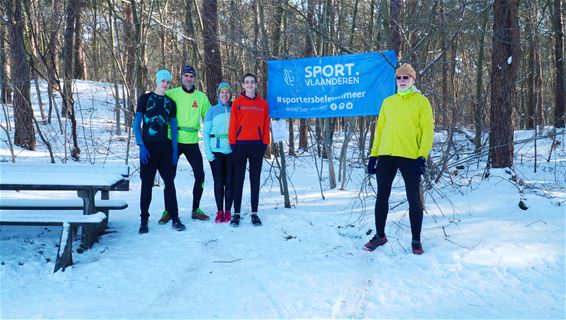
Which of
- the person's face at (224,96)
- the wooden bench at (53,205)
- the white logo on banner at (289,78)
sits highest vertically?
the white logo on banner at (289,78)

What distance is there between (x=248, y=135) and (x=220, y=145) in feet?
1.38

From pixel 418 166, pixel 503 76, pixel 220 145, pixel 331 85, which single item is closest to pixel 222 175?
pixel 220 145

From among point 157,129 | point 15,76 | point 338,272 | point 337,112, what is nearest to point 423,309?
point 338,272

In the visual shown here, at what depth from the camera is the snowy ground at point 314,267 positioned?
3.08 meters

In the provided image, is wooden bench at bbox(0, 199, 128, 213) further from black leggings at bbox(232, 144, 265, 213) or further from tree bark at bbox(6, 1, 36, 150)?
tree bark at bbox(6, 1, 36, 150)

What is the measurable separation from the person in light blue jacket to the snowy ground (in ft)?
1.27

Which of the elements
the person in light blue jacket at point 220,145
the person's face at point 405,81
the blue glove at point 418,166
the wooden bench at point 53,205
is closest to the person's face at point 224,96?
the person in light blue jacket at point 220,145

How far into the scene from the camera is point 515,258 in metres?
3.75

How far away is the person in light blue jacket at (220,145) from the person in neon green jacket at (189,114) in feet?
0.44

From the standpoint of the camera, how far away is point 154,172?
5031 millimetres

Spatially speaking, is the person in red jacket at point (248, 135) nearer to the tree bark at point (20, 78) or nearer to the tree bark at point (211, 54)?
the tree bark at point (211, 54)

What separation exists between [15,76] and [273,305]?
10832 mm

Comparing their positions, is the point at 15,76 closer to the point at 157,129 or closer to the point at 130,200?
the point at 130,200

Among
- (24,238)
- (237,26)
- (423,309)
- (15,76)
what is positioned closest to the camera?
(423,309)
